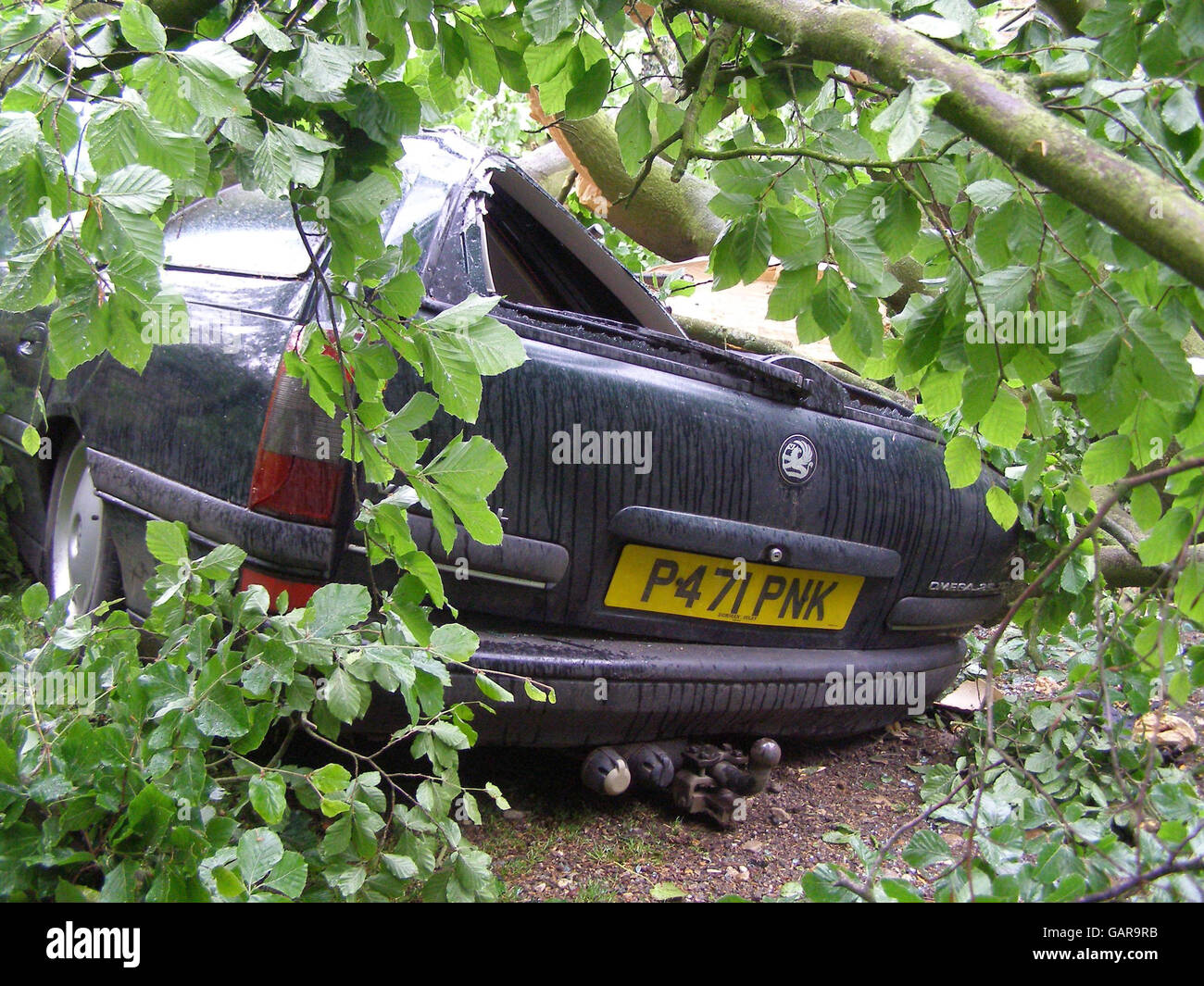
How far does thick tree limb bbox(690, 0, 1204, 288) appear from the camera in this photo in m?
1.04

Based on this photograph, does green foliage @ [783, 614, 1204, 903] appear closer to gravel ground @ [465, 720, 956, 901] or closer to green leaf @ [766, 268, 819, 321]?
gravel ground @ [465, 720, 956, 901]

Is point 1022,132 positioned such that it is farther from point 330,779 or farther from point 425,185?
point 425,185

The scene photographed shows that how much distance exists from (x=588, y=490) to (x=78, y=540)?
5.59 feet

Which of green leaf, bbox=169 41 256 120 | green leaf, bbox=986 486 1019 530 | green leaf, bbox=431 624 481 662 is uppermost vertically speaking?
green leaf, bbox=169 41 256 120

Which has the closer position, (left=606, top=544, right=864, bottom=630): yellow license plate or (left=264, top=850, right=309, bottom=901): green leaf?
(left=264, top=850, right=309, bottom=901): green leaf

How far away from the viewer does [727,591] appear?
262 cm

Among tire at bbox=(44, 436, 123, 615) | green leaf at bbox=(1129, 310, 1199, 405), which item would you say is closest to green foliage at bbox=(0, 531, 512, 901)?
tire at bbox=(44, 436, 123, 615)

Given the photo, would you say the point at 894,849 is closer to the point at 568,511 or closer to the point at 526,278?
the point at 568,511

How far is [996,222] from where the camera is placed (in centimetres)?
152

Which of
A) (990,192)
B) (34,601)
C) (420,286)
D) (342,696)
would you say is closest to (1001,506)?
(990,192)

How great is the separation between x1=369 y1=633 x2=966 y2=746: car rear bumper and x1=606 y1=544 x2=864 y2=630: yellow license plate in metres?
0.10

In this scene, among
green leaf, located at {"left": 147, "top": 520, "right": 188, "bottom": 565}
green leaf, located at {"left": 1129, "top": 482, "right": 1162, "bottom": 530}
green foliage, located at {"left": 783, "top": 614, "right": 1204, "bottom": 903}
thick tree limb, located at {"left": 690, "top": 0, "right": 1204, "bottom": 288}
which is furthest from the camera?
green leaf, located at {"left": 147, "top": 520, "right": 188, "bottom": 565}

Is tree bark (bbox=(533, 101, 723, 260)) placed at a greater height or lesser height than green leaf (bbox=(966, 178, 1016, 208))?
greater

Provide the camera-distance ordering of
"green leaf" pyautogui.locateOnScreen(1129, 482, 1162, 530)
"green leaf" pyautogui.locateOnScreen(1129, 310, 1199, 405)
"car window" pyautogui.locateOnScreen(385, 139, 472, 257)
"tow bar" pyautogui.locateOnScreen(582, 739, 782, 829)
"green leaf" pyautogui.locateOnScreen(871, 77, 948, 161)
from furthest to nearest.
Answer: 1. "tow bar" pyautogui.locateOnScreen(582, 739, 782, 829)
2. "car window" pyautogui.locateOnScreen(385, 139, 472, 257)
3. "green leaf" pyautogui.locateOnScreen(1129, 482, 1162, 530)
4. "green leaf" pyautogui.locateOnScreen(1129, 310, 1199, 405)
5. "green leaf" pyautogui.locateOnScreen(871, 77, 948, 161)
